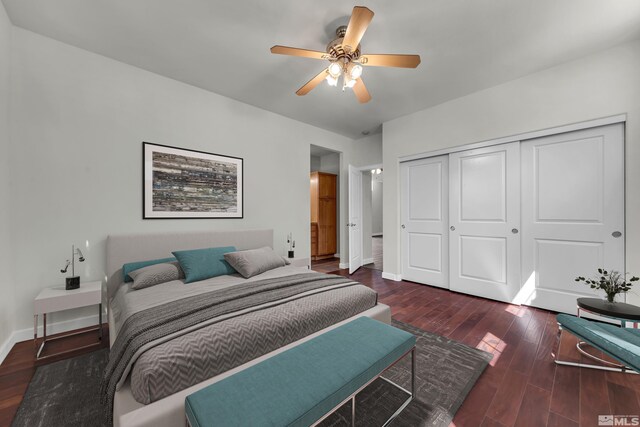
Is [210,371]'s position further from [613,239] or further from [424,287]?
[613,239]

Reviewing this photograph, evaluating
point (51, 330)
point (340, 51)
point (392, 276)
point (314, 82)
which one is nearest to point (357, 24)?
point (340, 51)

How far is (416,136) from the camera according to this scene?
3891mm

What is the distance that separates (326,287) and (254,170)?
93.0 inches

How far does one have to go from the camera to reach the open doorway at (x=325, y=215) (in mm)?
5785

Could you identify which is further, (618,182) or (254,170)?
(254,170)

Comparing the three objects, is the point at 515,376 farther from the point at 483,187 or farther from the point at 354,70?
the point at 354,70

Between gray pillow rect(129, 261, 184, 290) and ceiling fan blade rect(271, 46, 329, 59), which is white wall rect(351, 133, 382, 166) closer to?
ceiling fan blade rect(271, 46, 329, 59)

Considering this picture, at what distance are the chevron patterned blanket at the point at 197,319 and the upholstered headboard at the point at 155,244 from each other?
4.23 feet

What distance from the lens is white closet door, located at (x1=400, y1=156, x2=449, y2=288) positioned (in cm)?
373

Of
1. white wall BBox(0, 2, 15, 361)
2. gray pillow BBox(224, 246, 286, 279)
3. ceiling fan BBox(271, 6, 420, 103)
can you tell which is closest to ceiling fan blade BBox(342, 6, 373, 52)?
ceiling fan BBox(271, 6, 420, 103)

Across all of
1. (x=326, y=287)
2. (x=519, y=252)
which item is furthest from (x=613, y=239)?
(x=326, y=287)

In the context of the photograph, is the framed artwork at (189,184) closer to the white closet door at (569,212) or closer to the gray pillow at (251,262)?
the gray pillow at (251,262)

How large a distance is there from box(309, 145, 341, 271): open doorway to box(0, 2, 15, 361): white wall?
4.22m

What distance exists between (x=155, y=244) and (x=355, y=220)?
A: 332 centimetres
